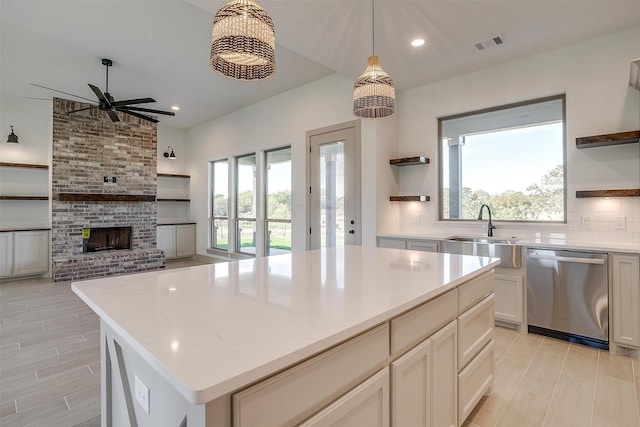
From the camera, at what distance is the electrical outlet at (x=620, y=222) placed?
3.05m

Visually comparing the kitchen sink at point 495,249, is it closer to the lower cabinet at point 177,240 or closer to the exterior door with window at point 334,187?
the exterior door with window at point 334,187

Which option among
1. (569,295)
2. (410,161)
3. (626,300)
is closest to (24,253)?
(410,161)

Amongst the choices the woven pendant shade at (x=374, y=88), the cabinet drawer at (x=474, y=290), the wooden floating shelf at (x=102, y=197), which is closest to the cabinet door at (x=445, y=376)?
the cabinet drawer at (x=474, y=290)

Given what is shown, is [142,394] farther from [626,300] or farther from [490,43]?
[490,43]

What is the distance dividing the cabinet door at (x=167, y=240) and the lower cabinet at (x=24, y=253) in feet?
6.56

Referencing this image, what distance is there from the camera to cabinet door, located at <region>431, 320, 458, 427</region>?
1435 millimetres

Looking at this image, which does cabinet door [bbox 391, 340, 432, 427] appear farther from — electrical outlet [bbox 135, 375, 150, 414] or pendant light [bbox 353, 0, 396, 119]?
pendant light [bbox 353, 0, 396, 119]

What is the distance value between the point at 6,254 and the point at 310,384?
6.88 meters

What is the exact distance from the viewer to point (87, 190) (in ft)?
19.6

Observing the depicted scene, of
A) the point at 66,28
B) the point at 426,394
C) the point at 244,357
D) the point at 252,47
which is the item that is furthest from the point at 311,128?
the point at 244,357

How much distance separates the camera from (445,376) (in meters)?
1.52

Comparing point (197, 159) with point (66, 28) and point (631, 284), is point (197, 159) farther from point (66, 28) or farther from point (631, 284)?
point (631, 284)

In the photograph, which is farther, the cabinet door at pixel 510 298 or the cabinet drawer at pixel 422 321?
the cabinet door at pixel 510 298

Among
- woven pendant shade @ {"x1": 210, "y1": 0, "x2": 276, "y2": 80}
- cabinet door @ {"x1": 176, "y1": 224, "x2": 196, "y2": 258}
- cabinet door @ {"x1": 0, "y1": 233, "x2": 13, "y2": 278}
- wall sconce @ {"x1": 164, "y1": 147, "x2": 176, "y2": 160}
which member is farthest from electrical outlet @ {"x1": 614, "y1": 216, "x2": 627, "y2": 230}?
cabinet door @ {"x1": 0, "y1": 233, "x2": 13, "y2": 278}
